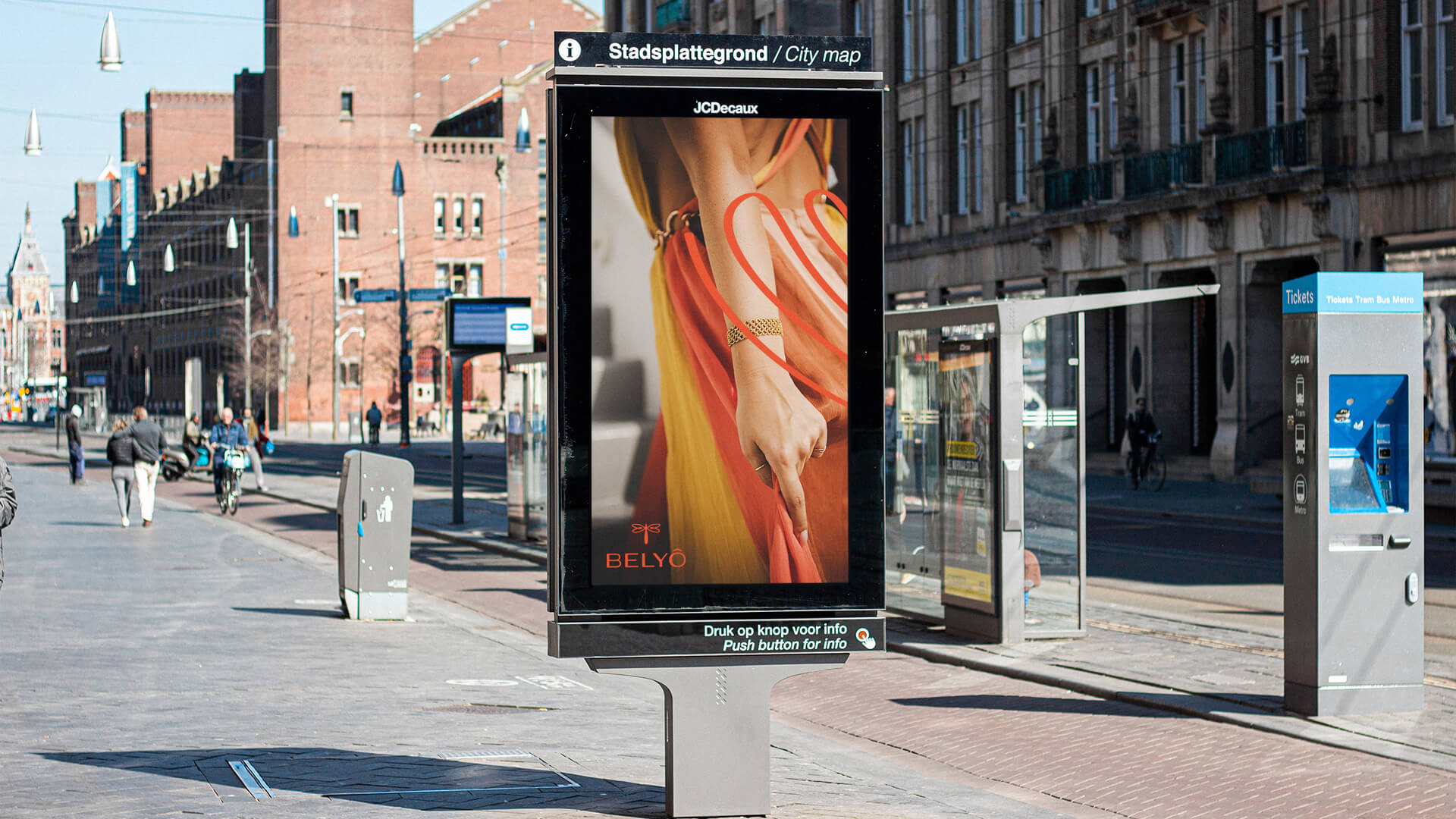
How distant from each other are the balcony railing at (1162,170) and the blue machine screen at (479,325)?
57.2 feet

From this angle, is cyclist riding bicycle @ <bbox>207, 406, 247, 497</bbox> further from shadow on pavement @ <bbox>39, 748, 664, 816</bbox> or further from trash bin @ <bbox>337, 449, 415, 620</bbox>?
shadow on pavement @ <bbox>39, 748, 664, 816</bbox>

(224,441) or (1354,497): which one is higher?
(1354,497)

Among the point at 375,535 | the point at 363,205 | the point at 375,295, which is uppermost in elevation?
the point at 363,205

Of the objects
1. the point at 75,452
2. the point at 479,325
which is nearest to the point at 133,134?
the point at 75,452

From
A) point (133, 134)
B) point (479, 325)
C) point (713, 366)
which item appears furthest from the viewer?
point (133, 134)

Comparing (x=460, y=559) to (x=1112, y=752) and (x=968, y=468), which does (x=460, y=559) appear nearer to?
(x=968, y=468)

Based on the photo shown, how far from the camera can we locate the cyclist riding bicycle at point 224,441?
28688 mm

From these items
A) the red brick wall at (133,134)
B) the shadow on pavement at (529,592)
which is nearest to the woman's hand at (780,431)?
the shadow on pavement at (529,592)

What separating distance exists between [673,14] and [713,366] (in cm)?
5198

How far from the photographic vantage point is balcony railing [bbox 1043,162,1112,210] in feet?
126

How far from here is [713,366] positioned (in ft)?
21.7

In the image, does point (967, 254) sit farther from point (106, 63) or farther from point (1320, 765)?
point (1320, 765)

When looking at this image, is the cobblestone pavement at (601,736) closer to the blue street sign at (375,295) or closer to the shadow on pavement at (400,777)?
the shadow on pavement at (400,777)

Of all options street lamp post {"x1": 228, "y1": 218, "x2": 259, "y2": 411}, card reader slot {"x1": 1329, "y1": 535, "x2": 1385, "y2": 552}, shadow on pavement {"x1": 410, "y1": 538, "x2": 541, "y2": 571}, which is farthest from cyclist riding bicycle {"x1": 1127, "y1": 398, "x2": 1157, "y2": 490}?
street lamp post {"x1": 228, "y1": 218, "x2": 259, "y2": 411}
